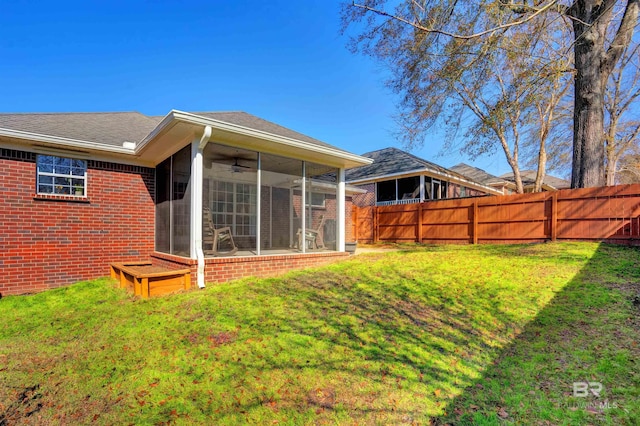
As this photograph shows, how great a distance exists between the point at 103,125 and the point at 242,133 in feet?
17.8

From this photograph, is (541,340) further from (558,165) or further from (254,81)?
(558,165)

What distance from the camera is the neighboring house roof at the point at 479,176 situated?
78.5ft

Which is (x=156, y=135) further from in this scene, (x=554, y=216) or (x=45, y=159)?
(x=554, y=216)

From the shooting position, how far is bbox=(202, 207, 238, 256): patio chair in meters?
6.16

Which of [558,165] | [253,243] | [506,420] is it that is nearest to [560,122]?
[558,165]

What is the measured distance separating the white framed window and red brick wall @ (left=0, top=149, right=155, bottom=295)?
118 millimetres

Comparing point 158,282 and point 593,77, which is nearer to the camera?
point 158,282

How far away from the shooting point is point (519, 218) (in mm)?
10359

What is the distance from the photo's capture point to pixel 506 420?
2525 mm

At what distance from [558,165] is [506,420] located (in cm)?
2639

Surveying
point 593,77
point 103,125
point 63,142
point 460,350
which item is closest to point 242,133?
point 63,142

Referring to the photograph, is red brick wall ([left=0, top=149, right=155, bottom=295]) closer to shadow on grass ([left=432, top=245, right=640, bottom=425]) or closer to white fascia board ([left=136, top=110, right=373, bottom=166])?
white fascia board ([left=136, top=110, right=373, bottom=166])

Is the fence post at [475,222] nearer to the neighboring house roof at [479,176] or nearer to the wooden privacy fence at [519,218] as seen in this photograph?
the wooden privacy fence at [519,218]

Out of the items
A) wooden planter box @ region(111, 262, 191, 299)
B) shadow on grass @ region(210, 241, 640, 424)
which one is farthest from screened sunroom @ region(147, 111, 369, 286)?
shadow on grass @ region(210, 241, 640, 424)
